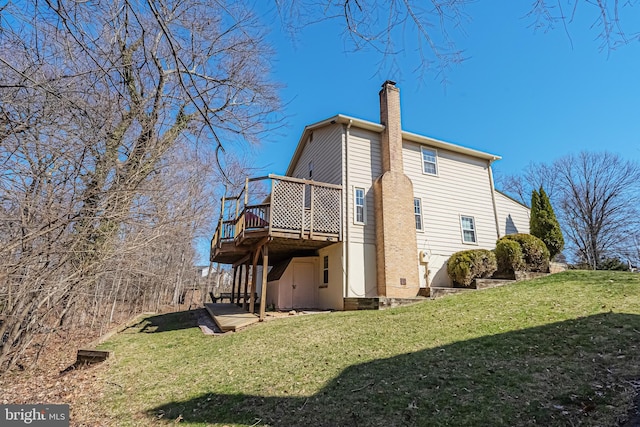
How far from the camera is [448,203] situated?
1381cm

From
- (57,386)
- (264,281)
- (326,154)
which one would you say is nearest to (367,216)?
(326,154)

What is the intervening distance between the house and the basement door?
0.04 meters

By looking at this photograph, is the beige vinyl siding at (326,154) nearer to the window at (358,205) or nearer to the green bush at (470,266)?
the window at (358,205)

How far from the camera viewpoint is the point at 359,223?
39.0 ft

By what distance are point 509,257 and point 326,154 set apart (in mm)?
8064

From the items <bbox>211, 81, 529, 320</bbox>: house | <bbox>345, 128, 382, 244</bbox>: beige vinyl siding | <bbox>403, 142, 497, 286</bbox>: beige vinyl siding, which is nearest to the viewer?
<bbox>211, 81, 529, 320</bbox>: house

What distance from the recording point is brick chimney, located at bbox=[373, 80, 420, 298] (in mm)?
11305

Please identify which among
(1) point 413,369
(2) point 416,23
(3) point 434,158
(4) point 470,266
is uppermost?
(3) point 434,158

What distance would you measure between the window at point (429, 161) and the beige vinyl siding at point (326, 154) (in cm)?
389

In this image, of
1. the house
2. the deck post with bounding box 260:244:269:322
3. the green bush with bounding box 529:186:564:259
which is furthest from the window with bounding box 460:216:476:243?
the deck post with bounding box 260:244:269:322

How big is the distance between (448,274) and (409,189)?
12.0ft

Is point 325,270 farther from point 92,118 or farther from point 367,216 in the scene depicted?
point 92,118

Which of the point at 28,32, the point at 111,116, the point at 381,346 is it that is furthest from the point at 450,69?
the point at 381,346

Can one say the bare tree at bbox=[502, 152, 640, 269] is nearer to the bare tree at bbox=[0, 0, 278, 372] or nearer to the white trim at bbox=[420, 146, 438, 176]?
the white trim at bbox=[420, 146, 438, 176]
